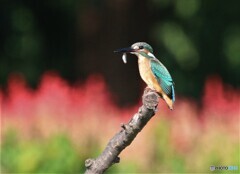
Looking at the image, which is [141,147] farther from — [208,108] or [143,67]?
[143,67]

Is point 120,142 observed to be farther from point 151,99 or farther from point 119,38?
point 119,38

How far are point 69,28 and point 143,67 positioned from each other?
11.9m

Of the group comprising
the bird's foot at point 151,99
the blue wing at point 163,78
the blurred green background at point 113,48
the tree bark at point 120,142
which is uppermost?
the blurred green background at point 113,48

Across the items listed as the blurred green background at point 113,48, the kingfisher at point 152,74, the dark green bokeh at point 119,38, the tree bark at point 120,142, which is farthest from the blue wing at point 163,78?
the dark green bokeh at point 119,38

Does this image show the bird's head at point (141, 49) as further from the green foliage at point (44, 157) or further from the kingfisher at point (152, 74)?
the green foliage at point (44, 157)

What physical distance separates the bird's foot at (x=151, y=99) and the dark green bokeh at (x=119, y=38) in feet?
29.3

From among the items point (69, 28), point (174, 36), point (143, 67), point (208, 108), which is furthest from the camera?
point (69, 28)

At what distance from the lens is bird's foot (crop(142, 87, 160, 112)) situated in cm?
240

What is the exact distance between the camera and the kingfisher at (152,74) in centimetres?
254

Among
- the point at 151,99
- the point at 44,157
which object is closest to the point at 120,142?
the point at 151,99

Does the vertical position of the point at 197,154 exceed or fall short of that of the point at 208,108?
it falls short

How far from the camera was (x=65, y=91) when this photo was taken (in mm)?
6832

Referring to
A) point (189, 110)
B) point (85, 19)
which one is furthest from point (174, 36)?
point (189, 110)

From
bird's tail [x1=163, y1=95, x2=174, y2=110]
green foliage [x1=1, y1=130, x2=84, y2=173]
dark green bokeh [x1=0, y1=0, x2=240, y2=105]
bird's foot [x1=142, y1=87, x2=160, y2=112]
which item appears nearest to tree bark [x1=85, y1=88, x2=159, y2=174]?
bird's foot [x1=142, y1=87, x2=160, y2=112]
